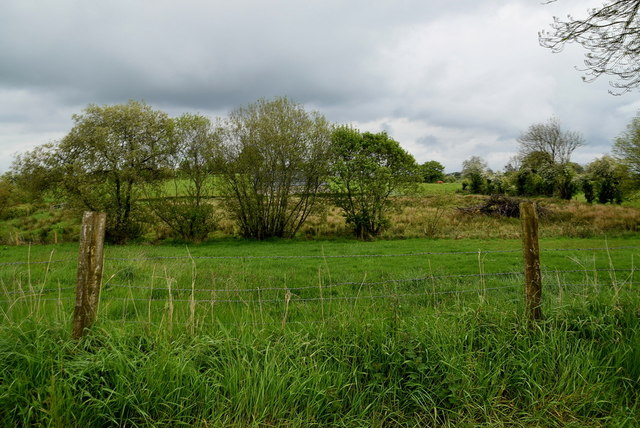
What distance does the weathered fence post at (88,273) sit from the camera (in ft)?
12.5

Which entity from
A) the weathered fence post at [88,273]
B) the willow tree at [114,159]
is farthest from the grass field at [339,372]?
the willow tree at [114,159]

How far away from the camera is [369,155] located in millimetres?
24797

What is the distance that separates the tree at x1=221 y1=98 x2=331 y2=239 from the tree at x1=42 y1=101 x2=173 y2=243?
541 cm

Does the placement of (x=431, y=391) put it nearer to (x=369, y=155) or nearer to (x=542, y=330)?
(x=542, y=330)

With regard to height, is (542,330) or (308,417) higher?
(542,330)

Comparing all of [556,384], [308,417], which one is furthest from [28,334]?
[556,384]

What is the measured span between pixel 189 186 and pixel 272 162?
6.44 metres

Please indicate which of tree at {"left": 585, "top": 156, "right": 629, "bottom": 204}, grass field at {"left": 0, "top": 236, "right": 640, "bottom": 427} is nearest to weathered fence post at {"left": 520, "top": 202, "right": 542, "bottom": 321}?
grass field at {"left": 0, "top": 236, "right": 640, "bottom": 427}

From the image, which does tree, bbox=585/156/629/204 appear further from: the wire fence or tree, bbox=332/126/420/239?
the wire fence

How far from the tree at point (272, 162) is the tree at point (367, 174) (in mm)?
1201

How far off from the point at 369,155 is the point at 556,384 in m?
22.0

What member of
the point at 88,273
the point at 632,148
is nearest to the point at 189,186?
the point at 88,273

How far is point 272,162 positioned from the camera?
23906 millimetres

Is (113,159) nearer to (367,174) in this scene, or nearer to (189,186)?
(189,186)
